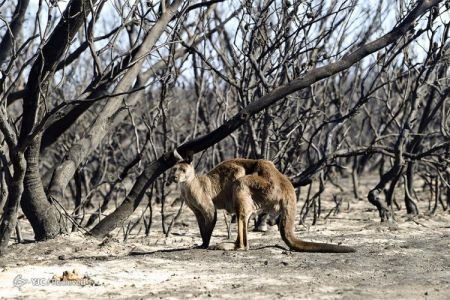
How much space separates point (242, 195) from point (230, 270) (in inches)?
44.2

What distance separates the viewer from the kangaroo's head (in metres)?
8.12

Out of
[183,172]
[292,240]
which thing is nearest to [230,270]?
[292,240]

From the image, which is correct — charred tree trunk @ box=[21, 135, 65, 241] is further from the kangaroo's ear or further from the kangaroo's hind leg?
the kangaroo's hind leg

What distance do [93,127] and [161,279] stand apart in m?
3.10

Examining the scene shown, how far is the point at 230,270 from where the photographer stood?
712 cm

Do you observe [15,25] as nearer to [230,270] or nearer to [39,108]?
[39,108]

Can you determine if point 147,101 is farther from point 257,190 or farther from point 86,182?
point 257,190

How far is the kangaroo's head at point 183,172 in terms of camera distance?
26.6 feet

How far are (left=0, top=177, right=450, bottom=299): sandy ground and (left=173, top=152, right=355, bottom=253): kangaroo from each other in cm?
21

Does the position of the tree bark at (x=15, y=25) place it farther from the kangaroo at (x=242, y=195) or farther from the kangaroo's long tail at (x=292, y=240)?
the kangaroo's long tail at (x=292, y=240)

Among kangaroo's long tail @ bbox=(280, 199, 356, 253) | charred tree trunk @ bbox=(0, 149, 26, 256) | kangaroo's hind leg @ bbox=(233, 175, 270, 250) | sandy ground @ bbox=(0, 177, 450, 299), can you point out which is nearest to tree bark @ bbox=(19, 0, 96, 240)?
charred tree trunk @ bbox=(0, 149, 26, 256)

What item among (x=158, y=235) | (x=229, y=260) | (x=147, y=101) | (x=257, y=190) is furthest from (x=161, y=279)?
(x=147, y=101)

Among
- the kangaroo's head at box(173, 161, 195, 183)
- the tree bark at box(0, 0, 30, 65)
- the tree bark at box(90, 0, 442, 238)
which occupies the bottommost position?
the kangaroo's head at box(173, 161, 195, 183)

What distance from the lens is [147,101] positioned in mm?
16547
